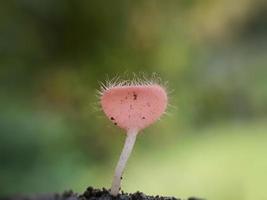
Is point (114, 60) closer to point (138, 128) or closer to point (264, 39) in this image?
point (264, 39)

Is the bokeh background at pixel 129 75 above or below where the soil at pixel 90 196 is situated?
above

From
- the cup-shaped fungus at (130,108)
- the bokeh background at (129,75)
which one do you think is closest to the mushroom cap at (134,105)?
the cup-shaped fungus at (130,108)

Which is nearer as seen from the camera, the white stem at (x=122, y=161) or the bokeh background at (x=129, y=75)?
the white stem at (x=122, y=161)

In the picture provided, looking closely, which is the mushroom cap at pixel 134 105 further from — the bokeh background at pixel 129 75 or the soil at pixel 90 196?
the bokeh background at pixel 129 75

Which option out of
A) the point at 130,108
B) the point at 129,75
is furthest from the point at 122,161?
the point at 129,75

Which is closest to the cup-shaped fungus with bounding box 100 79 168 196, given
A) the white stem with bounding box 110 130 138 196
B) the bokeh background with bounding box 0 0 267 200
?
the white stem with bounding box 110 130 138 196

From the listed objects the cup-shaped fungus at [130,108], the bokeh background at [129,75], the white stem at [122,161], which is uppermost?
the bokeh background at [129,75]

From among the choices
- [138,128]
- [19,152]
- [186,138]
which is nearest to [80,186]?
[19,152]
